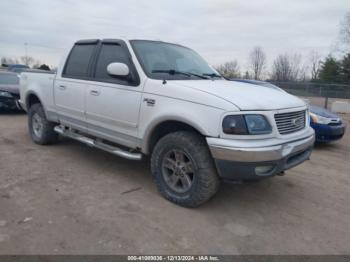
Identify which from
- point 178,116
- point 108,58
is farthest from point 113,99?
point 178,116

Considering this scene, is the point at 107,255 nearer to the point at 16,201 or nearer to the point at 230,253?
the point at 230,253

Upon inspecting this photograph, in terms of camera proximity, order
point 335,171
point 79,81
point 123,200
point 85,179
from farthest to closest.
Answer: point 335,171 < point 79,81 < point 85,179 < point 123,200

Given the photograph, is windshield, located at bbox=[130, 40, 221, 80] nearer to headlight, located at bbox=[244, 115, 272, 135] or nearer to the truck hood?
the truck hood

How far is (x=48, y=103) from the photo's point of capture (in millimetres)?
5648

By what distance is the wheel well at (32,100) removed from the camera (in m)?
6.22

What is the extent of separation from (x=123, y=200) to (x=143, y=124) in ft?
3.22

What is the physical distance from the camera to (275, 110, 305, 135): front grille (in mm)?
3377

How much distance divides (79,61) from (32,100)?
198 cm

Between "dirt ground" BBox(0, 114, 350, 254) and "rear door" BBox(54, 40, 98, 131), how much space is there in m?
0.78

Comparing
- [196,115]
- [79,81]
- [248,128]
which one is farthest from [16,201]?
[248,128]

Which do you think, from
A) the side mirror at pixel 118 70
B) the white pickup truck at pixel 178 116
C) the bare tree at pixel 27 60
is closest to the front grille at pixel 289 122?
the white pickup truck at pixel 178 116

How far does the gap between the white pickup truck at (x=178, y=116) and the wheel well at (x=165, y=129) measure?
14mm

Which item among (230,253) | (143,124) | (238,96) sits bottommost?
(230,253)

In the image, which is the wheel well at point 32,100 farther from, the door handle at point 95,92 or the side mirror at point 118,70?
the side mirror at point 118,70
